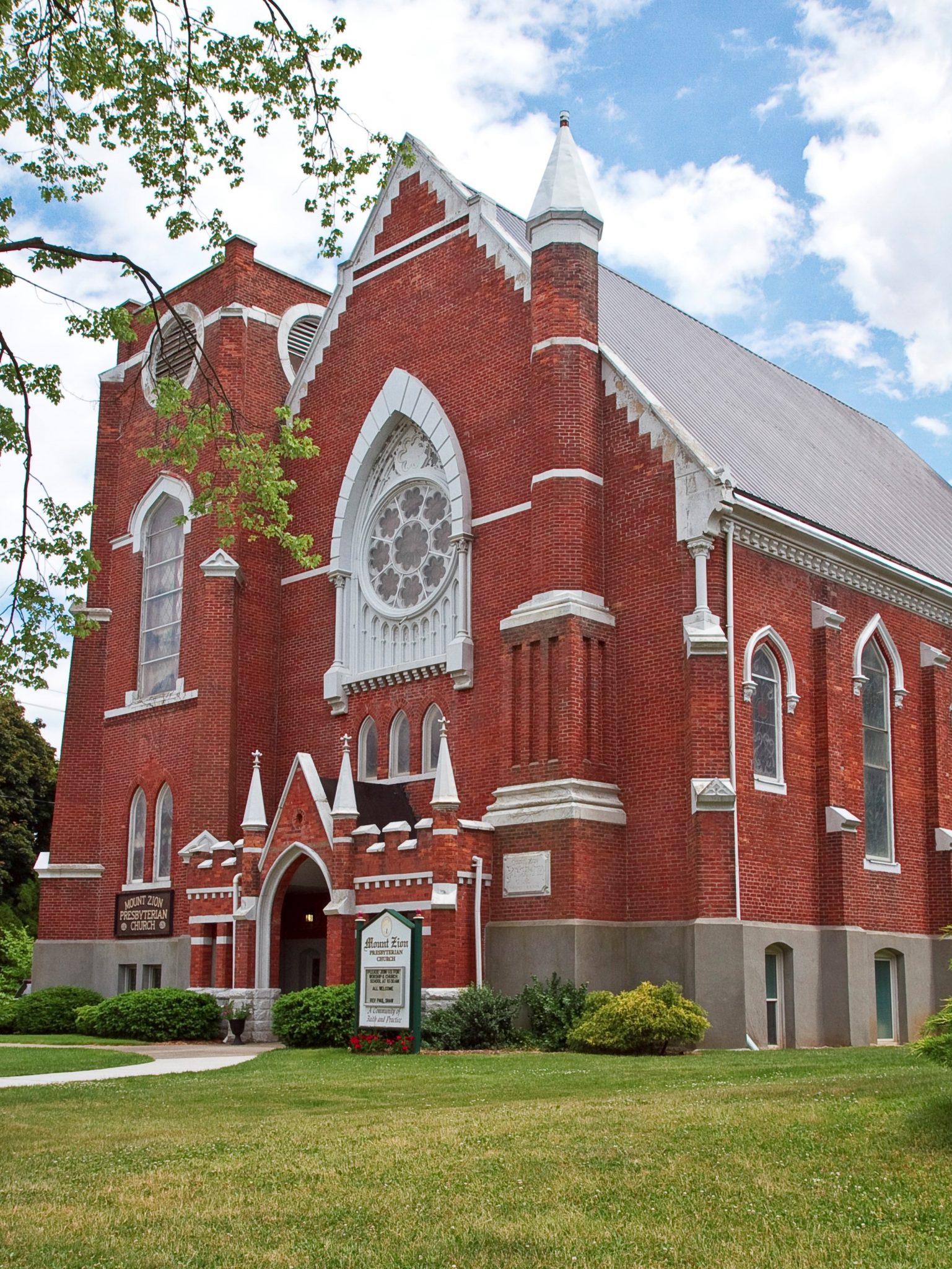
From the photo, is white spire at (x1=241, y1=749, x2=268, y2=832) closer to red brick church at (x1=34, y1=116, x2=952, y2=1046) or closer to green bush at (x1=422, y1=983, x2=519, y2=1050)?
red brick church at (x1=34, y1=116, x2=952, y2=1046)

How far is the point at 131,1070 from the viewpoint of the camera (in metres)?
19.5

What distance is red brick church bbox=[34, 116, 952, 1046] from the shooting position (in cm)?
2389

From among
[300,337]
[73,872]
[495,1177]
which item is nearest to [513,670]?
[300,337]

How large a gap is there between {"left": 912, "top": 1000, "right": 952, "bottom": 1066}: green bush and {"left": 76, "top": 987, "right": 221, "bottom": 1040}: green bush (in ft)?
58.1

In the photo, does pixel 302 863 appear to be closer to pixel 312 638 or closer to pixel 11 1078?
pixel 312 638

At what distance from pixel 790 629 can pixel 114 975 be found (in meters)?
16.9

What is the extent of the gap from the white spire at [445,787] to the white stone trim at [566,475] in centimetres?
508

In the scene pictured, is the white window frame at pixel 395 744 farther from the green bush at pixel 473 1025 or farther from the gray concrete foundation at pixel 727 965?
the green bush at pixel 473 1025

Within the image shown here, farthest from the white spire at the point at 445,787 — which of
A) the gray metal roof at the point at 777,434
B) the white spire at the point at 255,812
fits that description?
the gray metal roof at the point at 777,434

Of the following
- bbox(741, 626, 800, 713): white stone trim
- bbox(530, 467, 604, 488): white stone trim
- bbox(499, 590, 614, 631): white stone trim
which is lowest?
bbox(741, 626, 800, 713): white stone trim

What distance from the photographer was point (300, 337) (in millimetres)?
34188

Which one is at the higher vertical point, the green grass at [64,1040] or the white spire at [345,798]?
the white spire at [345,798]

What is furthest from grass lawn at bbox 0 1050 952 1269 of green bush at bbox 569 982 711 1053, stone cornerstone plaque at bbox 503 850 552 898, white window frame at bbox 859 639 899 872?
white window frame at bbox 859 639 899 872

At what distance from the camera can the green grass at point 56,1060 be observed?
19.9m
